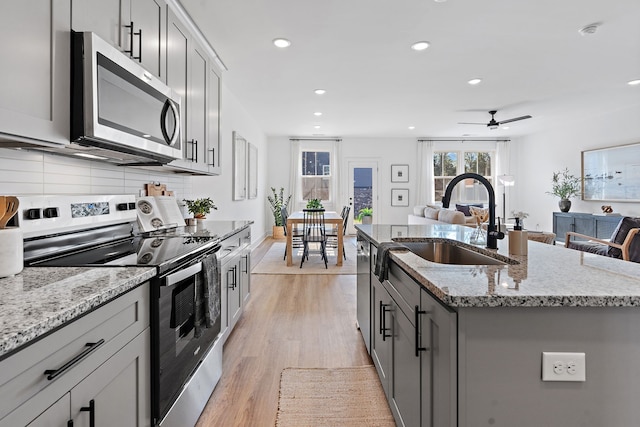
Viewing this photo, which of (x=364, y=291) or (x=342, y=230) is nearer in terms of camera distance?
(x=364, y=291)

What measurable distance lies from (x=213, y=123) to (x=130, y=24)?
4.69ft

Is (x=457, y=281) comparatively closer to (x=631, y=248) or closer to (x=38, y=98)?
(x=38, y=98)

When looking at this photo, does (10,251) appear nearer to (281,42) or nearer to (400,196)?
(281,42)

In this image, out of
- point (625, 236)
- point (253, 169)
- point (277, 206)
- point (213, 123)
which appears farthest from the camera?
point (277, 206)

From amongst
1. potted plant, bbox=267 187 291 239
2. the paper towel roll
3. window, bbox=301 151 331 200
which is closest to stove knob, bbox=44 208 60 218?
the paper towel roll

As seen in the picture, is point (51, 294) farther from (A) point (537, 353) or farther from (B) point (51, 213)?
(A) point (537, 353)

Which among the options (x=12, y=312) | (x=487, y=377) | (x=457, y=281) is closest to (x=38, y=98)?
(x=12, y=312)

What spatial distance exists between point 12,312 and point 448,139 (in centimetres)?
966

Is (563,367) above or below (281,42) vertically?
below

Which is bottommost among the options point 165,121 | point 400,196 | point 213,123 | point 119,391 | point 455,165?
point 119,391

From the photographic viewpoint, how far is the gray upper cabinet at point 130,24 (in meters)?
1.47

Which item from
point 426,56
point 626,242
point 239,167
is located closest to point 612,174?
point 626,242

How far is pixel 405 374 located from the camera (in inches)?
56.7

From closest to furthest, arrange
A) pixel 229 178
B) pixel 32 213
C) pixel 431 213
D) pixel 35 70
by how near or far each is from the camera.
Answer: pixel 35 70 → pixel 32 213 → pixel 229 178 → pixel 431 213
